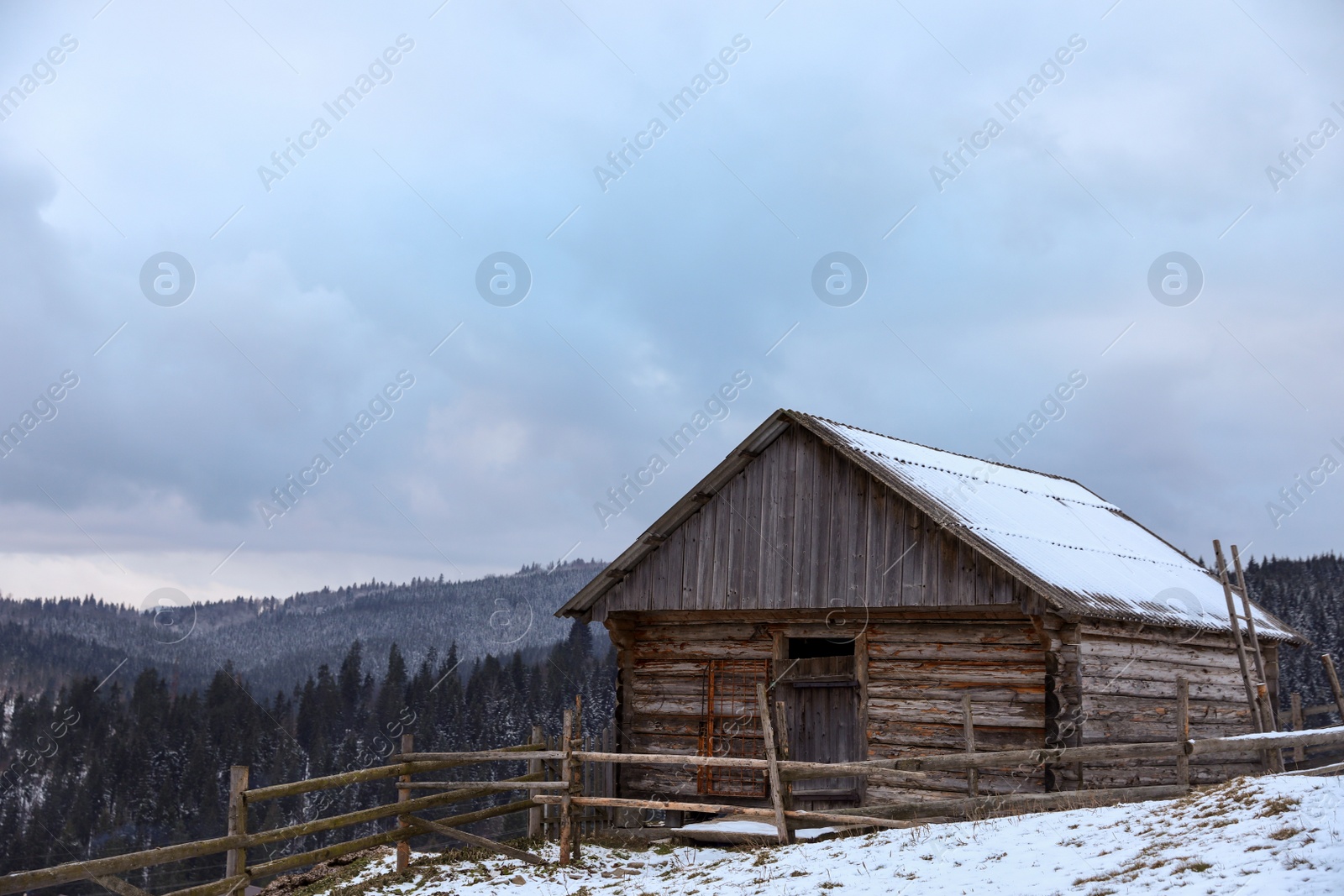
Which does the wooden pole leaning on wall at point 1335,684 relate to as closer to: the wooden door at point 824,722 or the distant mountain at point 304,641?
the wooden door at point 824,722

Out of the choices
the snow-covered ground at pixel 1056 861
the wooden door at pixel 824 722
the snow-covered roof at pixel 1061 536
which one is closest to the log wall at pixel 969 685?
the wooden door at pixel 824 722

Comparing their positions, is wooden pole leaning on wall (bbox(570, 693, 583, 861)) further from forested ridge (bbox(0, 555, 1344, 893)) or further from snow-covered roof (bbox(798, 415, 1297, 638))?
forested ridge (bbox(0, 555, 1344, 893))

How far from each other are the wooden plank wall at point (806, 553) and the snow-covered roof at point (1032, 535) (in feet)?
1.04

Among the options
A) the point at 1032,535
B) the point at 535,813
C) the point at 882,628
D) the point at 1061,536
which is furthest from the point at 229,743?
the point at 1032,535

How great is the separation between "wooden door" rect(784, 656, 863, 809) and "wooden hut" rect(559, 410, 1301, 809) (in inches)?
1.2

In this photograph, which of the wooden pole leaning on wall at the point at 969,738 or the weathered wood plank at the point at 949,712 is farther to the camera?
the weathered wood plank at the point at 949,712

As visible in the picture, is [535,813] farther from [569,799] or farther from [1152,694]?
[1152,694]

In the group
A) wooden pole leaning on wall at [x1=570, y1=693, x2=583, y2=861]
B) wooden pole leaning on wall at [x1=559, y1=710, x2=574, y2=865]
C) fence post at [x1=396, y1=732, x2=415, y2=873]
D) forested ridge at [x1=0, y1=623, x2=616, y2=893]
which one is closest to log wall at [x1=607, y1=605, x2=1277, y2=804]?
wooden pole leaning on wall at [x1=570, y1=693, x2=583, y2=861]

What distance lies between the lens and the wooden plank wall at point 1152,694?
1619cm

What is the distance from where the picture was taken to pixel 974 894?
9.18m

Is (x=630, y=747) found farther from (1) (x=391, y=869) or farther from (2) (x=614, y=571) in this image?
(1) (x=391, y=869)

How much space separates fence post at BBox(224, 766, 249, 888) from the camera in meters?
12.5

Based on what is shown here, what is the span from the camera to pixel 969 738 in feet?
50.6

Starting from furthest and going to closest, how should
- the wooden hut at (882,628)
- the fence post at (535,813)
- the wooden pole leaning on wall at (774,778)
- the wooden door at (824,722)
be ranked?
the fence post at (535,813) → the wooden door at (824,722) → the wooden hut at (882,628) → the wooden pole leaning on wall at (774,778)
